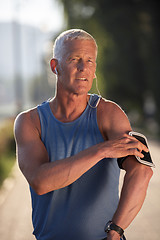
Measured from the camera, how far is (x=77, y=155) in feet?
6.48

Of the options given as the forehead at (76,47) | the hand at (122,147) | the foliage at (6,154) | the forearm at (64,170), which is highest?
the forehead at (76,47)

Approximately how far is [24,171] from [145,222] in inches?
219

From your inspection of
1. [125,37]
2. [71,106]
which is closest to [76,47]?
[71,106]

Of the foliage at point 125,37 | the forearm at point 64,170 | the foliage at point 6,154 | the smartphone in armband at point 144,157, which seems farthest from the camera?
the foliage at point 125,37

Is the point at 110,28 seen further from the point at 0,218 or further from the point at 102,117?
the point at 102,117

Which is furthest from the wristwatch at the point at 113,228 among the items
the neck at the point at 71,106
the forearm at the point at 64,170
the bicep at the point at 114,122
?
the neck at the point at 71,106

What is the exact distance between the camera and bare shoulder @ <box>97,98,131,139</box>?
209 centimetres

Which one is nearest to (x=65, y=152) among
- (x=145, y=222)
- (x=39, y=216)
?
(x=39, y=216)

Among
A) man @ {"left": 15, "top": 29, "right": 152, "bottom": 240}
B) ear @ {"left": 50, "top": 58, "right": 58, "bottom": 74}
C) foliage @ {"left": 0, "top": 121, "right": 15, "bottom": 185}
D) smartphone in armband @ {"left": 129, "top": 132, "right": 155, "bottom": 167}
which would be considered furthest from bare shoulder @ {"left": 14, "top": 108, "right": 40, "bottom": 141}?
foliage @ {"left": 0, "top": 121, "right": 15, "bottom": 185}

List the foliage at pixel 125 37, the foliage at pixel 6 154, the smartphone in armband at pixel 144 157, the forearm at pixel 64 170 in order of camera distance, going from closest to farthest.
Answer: the forearm at pixel 64 170
the smartphone in armband at pixel 144 157
the foliage at pixel 6 154
the foliage at pixel 125 37

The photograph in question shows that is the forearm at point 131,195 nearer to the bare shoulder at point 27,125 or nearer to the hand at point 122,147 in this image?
the hand at point 122,147

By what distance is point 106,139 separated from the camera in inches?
84.0

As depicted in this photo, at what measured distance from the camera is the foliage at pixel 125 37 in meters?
23.4

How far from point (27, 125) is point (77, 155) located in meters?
0.31
